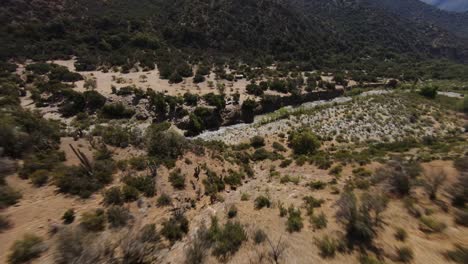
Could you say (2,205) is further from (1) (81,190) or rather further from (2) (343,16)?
(2) (343,16)

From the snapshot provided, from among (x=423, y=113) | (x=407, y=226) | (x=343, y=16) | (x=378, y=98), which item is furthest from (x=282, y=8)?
(x=407, y=226)

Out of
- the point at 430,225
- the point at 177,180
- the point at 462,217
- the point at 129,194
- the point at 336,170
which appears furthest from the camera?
the point at 336,170

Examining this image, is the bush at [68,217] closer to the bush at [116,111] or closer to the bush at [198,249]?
the bush at [198,249]

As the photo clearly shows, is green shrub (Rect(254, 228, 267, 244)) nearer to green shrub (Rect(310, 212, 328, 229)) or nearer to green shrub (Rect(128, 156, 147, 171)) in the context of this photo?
green shrub (Rect(310, 212, 328, 229))

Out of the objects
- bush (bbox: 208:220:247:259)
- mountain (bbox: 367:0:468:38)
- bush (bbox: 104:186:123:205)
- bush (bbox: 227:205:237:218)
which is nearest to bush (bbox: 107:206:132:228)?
bush (bbox: 104:186:123:205)

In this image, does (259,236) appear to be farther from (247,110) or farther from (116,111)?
(116,111)

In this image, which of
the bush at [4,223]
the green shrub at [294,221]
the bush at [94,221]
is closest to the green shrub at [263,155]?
the green shrub at [294,221]

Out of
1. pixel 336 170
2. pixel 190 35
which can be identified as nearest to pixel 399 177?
pixel 336 170
